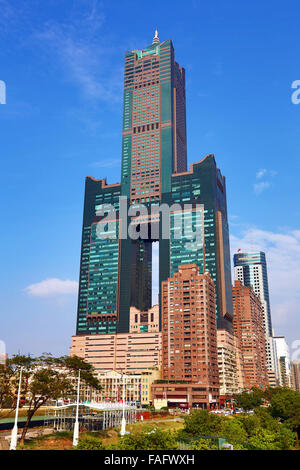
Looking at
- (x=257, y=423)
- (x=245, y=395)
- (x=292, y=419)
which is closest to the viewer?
(x=257, y=423)

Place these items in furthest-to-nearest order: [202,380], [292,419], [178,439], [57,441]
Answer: [202,380]
[292,419]
[57,441]
[178,439]

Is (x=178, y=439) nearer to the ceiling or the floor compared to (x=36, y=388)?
nearer to the floor

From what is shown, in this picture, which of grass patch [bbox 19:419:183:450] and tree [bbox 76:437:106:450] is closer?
tree [bbox 76:437:106:450]

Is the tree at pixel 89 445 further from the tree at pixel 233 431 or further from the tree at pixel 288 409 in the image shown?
the tree at pixel 288 409

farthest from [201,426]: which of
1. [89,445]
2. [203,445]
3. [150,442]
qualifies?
[89,445]

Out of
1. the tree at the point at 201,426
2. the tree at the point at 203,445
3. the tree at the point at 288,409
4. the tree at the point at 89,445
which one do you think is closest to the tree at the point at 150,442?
the tree at the point at 89,445

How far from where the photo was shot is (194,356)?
19925 centimetres

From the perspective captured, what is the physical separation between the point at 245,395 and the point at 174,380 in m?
42.0

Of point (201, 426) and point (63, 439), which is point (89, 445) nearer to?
point (63, 439)

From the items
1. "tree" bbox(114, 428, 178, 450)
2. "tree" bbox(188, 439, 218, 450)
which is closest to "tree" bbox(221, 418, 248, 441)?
"tree" bbox(188, 439, 218, 450)

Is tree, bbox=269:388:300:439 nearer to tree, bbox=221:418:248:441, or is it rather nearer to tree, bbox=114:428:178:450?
tree, bbox=221:418:248:441
